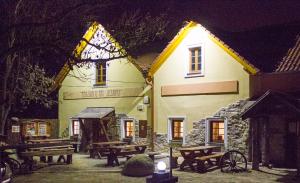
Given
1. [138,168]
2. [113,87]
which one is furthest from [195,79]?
[138,168]

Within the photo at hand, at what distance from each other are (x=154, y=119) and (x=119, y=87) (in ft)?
9.15

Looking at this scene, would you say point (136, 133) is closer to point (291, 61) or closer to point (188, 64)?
point (188, 64)

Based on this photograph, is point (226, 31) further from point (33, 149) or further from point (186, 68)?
point (33, 149)

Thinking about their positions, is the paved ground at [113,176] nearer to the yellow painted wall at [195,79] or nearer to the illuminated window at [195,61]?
the yellow painted wall at [195,79]

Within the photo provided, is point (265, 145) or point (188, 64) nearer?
point (265, 145)

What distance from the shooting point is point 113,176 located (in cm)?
1298

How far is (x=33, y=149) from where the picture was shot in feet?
50.2

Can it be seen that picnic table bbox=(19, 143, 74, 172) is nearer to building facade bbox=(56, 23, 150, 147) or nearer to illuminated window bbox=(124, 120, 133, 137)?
building facade bbox=(56, 23, 150, 147)

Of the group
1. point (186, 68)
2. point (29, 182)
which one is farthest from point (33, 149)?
point (186, 68)

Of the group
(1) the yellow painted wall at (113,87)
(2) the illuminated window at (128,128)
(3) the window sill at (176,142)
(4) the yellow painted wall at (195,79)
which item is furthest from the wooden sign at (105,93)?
(3) the window sill at (176,142)

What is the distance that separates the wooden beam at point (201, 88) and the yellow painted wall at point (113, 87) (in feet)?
4.93

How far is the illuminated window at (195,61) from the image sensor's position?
1828 cm

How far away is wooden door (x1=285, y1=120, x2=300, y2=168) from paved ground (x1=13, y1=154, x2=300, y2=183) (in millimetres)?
777

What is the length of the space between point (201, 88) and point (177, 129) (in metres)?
2.42
